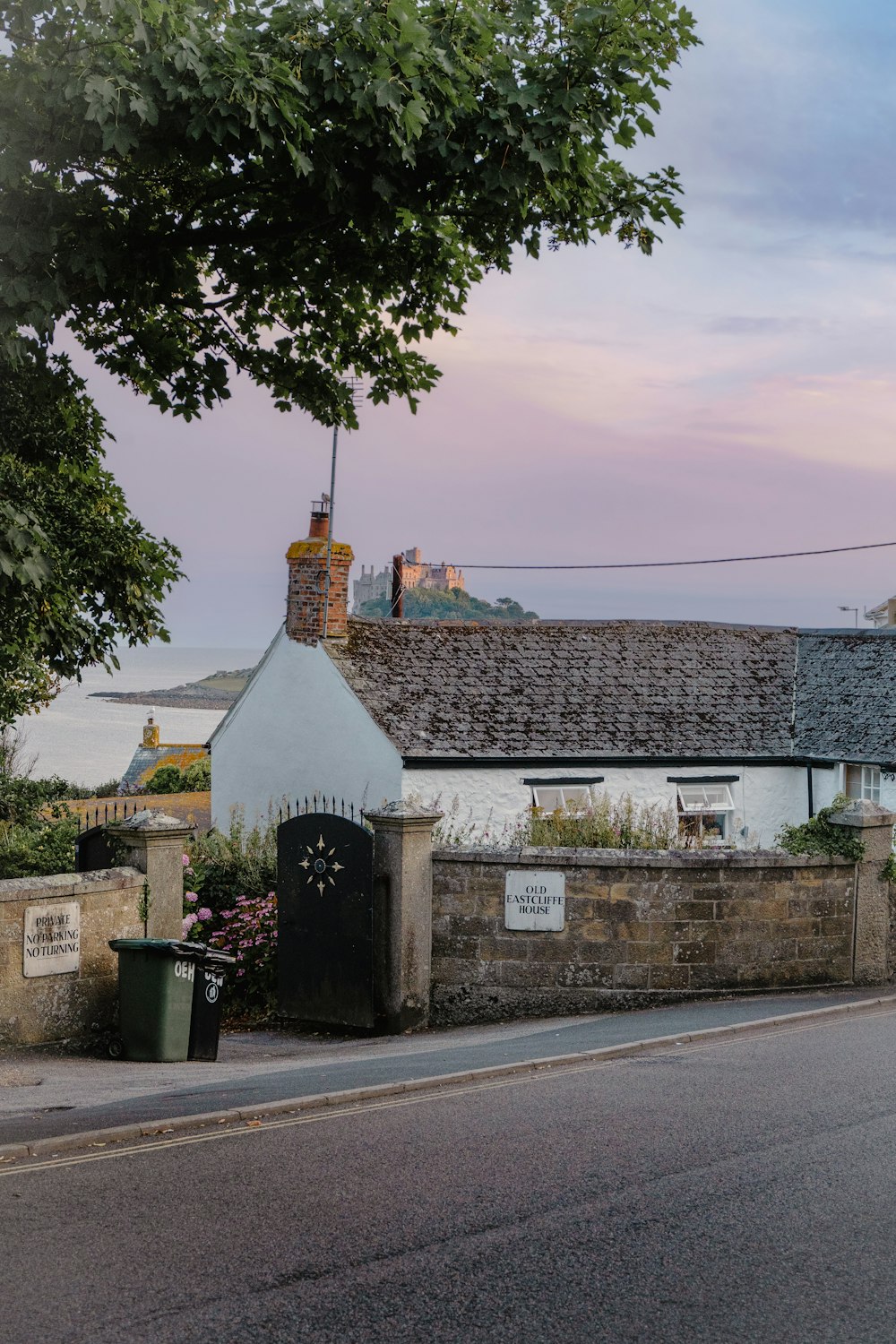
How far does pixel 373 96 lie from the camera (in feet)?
29.6

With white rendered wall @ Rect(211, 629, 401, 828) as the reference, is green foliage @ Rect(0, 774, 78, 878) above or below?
below

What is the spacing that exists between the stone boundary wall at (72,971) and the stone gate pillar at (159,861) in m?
0.15

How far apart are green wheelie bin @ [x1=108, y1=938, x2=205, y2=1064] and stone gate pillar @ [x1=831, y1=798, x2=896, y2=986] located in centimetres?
Result: 740

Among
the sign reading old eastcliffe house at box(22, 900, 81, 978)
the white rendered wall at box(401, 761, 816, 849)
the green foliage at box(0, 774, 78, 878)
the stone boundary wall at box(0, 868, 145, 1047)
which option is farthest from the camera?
the white rendered wall at box(401, 761, 816, 849)

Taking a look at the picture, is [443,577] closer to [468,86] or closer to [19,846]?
[19,846]

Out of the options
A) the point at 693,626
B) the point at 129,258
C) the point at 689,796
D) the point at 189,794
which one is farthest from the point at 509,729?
the point at 189,794

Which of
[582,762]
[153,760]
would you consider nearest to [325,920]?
[582,762]

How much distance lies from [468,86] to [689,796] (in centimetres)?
1703

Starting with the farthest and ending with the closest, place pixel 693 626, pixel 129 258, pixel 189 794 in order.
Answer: pixel 189 794 → pixel 693 626 → pixel 129 258

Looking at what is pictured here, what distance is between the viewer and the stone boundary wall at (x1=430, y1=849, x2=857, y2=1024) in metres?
13.4

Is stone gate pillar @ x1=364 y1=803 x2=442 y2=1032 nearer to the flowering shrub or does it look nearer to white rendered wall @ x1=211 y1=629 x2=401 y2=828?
the flowering shrub

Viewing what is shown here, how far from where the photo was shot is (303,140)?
898 cm

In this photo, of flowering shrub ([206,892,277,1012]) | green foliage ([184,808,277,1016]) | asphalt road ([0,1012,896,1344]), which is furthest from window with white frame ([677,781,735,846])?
asphalt road ([0,1012,896,1344])

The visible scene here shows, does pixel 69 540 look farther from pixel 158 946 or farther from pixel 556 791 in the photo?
pixel 556 791
